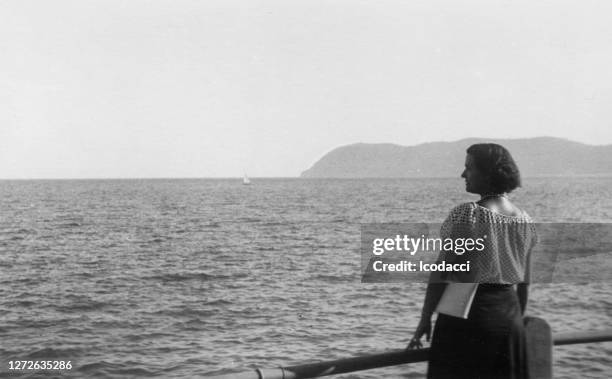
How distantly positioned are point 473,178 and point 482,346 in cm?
77

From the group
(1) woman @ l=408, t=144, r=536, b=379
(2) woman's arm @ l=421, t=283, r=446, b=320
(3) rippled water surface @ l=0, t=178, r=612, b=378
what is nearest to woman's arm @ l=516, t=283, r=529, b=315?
(1) woman @ l=408, t=144, r=536, b=379

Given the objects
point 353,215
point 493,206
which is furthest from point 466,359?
point 353,215

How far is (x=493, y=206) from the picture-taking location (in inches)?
116

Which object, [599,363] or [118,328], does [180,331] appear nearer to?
[118,328]

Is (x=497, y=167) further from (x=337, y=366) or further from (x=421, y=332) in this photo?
(x=337, y=366)

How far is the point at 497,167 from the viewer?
9.66 feet

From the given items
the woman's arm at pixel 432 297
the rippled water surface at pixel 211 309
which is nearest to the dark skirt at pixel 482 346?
the woman's arm at pixel 432 297

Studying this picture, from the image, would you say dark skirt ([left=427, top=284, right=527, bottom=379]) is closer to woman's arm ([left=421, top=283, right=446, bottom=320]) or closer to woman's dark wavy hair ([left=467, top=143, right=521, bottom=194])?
woman's arm ([left=421, top=283, right=446, bottom=320])

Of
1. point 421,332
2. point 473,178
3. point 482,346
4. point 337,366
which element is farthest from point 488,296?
point 337,366

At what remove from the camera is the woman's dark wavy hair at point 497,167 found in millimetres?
2947

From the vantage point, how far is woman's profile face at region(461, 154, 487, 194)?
9.78 ft

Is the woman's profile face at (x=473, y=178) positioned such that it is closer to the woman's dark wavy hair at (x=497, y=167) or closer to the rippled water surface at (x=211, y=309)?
the woman's dark wavy hair at (x=497, y=167)

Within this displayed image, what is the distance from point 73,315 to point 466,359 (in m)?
15.6

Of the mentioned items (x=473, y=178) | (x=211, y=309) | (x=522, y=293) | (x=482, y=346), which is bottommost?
(x=211, y=309)
